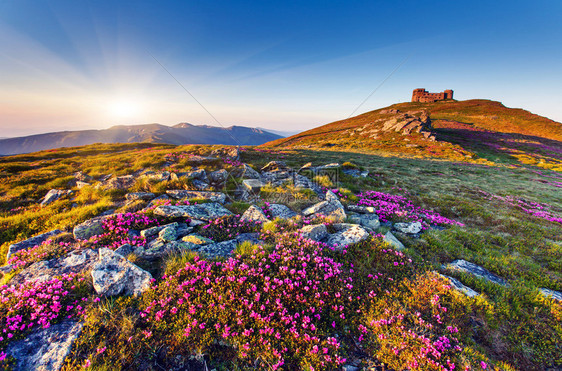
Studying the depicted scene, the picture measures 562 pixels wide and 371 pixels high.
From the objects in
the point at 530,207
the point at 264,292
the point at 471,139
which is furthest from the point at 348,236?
the point at 471,139

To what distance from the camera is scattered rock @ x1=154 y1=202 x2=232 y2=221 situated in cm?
661

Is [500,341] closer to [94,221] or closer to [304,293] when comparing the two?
[304,293]

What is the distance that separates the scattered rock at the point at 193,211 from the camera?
6.61m

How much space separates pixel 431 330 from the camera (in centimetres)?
367

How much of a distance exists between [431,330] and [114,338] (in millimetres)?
5546

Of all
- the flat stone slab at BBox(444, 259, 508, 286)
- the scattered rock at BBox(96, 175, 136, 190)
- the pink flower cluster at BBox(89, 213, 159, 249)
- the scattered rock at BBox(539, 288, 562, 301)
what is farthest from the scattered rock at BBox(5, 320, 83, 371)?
the scattered rock at BBox(539, 288, 562, 301)

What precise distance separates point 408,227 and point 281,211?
5.03 meters

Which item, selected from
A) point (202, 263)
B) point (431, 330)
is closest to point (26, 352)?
point (202, 263)

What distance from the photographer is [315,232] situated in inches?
236

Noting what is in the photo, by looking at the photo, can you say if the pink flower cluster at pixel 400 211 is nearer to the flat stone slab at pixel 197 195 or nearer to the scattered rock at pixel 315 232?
the scattered rock at pixel 315 232

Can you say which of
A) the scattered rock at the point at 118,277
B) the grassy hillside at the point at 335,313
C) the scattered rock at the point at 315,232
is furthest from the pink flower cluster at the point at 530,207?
the scattered rock at the point at 118,277

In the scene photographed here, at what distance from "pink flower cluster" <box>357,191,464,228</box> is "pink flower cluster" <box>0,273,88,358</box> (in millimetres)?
9939

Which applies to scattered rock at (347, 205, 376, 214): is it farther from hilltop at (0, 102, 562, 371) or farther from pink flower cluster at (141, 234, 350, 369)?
pink flower cluster at (141, 234, 350, 369)

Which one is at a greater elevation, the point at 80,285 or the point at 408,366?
the point at 80,285
